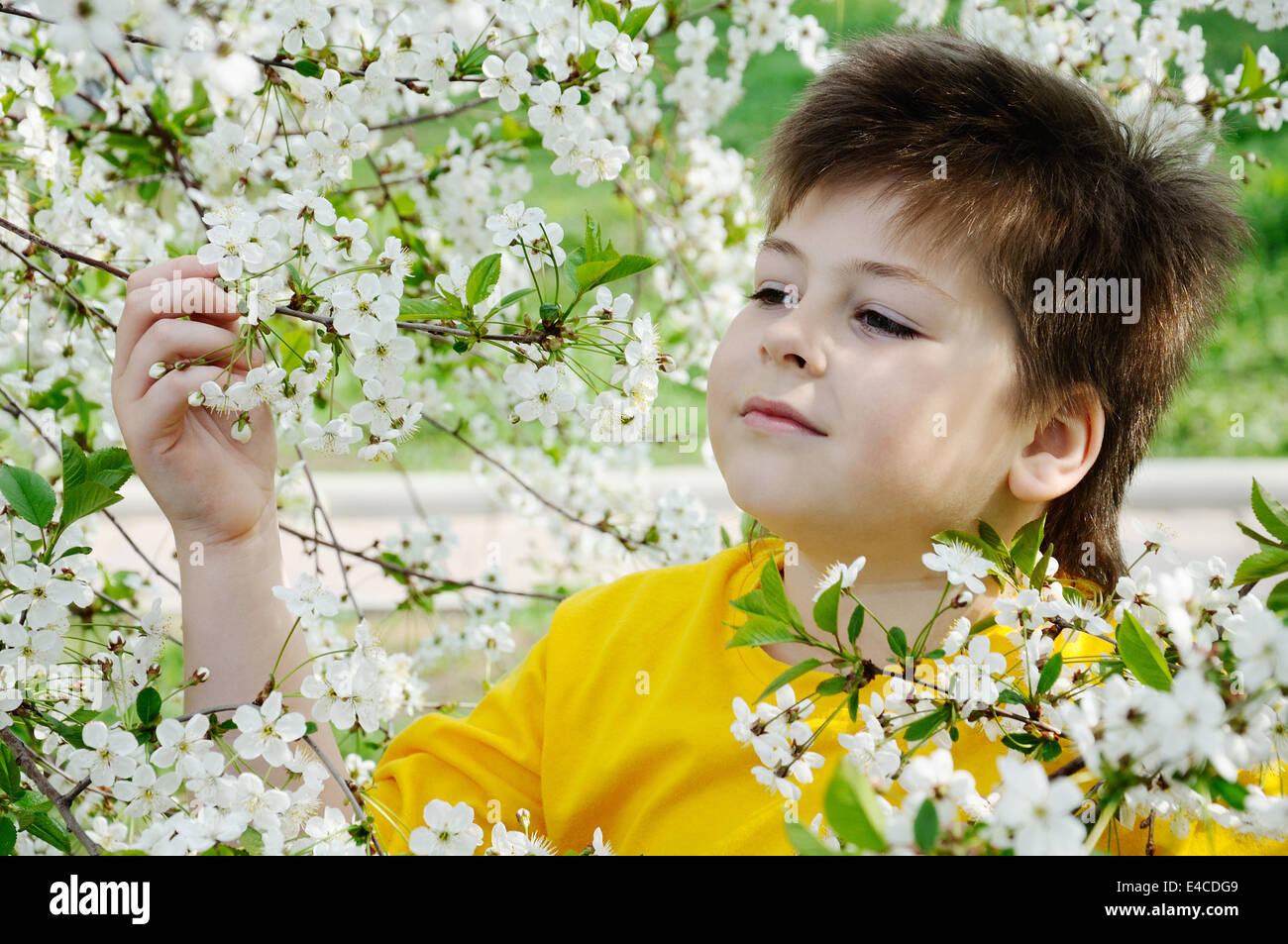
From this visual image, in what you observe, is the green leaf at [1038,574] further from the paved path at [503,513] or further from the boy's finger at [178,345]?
the paved path at [503,513]

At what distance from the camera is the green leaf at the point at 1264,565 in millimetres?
901

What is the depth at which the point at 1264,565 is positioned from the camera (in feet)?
2.98

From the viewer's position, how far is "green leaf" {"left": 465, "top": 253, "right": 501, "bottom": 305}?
1.05 metres

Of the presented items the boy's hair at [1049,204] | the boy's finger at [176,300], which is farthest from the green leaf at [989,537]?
the boy's finger at [176,300]

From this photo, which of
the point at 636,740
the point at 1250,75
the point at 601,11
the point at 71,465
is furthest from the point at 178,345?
the point at 1250,75

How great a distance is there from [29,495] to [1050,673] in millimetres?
872

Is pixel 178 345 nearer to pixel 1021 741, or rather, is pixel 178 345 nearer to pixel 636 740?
pixel 636 740

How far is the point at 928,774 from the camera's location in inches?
27.3

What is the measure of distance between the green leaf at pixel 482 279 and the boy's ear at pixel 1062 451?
66 cm

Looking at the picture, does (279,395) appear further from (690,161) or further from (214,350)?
(690,161)

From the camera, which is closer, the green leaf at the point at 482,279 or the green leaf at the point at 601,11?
the green leaf at the point at 482,279

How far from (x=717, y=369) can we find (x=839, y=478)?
0.20 m

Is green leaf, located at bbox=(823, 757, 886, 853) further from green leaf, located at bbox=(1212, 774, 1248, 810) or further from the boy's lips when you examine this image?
the boy's lips

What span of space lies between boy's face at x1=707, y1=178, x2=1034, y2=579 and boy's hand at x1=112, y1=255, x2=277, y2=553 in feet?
1.65
